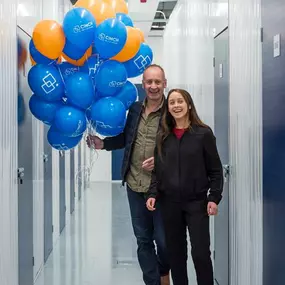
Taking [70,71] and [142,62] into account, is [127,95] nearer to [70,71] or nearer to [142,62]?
[142,62]

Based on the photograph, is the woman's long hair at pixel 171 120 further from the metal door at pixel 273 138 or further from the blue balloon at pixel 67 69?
the blue balloon at pixel 67 69

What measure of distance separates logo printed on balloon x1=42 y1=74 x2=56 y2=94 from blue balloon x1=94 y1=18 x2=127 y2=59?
34 centimetres

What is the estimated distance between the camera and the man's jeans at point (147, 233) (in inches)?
117

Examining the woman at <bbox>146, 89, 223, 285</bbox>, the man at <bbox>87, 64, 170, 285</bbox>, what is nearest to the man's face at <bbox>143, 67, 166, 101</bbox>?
the man at <bbox>87, 64, 170, 285</bbox>

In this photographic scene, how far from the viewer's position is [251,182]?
2.71 meters

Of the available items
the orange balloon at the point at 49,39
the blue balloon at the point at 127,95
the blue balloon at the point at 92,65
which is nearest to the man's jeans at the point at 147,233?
the blue balloon at the point at 127,95

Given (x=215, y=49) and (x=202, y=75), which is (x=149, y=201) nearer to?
(x=215, y=49)

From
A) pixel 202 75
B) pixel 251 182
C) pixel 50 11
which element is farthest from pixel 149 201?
pixel 50 11

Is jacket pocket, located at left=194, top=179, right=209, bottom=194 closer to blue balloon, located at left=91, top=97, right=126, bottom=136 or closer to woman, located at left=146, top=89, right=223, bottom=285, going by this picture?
woman, located at left=146, top=89, right=223, bottom=285

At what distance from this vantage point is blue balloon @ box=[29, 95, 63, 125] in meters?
2.69

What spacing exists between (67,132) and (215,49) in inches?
60.6

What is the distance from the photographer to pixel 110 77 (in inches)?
104

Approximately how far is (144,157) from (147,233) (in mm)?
551

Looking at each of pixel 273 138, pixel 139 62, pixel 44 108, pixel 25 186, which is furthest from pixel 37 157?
pixel 273 138
